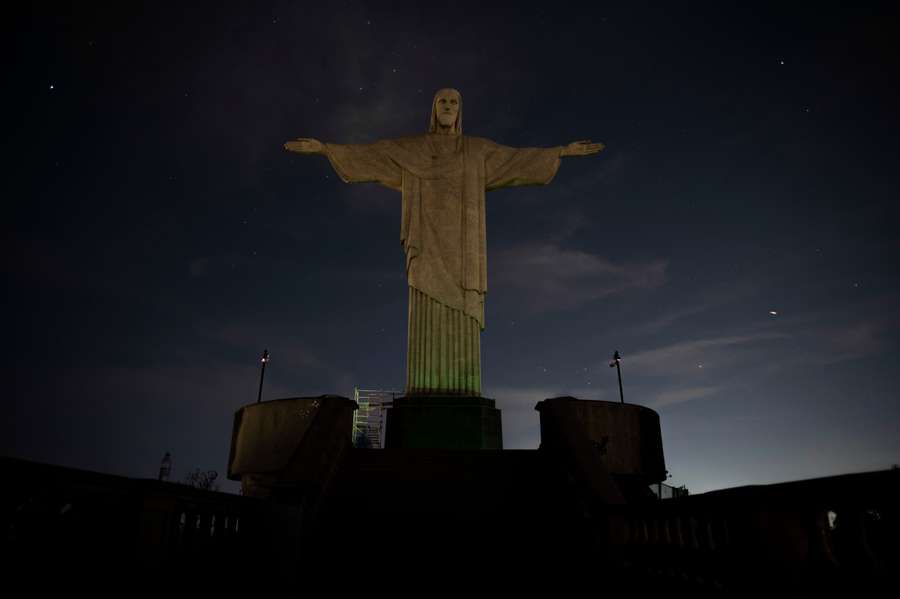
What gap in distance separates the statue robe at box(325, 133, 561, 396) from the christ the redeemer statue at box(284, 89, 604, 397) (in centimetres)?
2

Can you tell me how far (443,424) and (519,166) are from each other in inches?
218

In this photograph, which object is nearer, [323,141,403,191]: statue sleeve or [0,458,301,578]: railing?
[0,458,301,578]: railing

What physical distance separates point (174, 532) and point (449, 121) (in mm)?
9775

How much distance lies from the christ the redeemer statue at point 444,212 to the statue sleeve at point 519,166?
21 millimetres

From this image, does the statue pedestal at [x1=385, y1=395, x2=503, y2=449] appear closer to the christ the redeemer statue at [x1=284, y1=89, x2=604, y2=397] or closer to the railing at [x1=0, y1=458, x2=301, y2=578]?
the christ the redeemer statue at [x1=284, y1=89, x2=604, y2=397]

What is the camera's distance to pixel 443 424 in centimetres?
968

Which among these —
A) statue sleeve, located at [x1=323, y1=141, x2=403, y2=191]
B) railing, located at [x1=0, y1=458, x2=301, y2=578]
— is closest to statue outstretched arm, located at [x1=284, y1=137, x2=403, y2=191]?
statue sleeve, located at [x1=323, y1=141, x2=403, y2=191]

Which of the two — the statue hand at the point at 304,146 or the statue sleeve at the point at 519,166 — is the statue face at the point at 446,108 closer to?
the statue sleeve at the point at 519,166

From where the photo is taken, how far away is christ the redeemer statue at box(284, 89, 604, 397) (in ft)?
34.2

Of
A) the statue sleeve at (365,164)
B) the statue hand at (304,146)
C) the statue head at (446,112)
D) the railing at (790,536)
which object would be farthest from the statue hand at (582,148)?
the railing at (790,536)

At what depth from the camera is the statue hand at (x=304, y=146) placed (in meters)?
11.0

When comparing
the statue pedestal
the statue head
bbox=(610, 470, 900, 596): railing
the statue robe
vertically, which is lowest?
bbox=(610, 470, 900, 596): railing

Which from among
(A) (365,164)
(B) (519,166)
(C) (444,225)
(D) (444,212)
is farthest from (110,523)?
(B) (519,166)

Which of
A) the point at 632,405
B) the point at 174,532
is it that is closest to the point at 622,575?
the point at 174,532
